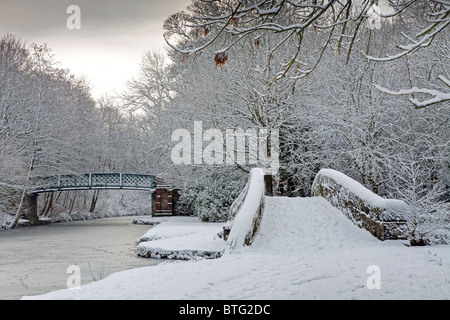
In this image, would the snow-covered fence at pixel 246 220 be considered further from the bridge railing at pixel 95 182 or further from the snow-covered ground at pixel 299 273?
the bridge railing at pixel 95 182

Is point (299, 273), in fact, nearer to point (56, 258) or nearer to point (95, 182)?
point (56, 258)

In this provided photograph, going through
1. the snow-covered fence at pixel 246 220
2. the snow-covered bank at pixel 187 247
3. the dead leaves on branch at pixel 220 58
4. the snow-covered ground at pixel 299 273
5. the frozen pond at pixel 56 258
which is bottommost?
the frozen pond at pixel 56 258

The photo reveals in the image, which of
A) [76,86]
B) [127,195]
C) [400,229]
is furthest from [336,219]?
[127,195]

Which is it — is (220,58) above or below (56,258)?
above

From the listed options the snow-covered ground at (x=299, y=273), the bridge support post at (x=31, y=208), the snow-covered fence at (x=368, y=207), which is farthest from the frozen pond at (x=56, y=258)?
the snow-covered fence at (x=368, y=207)

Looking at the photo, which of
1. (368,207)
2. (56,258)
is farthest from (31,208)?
(368,207)

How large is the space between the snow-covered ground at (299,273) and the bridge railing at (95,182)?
72.8 ft

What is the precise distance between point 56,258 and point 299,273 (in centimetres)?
1027

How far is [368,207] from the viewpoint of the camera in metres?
11.2

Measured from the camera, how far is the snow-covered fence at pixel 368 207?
34.6 feet

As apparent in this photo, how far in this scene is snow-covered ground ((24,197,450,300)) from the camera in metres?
5.88

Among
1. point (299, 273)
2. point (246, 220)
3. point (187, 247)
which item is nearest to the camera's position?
point (299, 273)

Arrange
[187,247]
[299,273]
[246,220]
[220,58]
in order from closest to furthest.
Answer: [220,58], [299,273], [246,220], [187,247]
